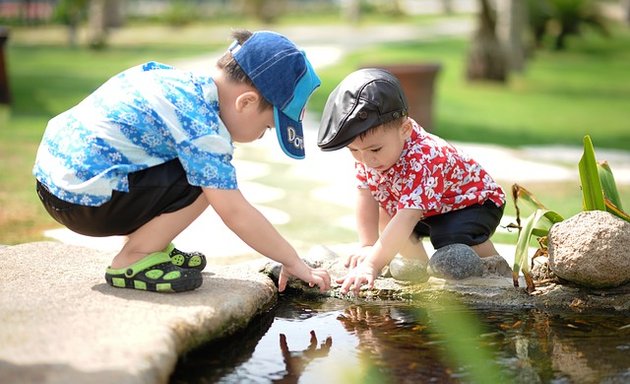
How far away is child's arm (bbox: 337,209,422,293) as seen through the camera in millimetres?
3230

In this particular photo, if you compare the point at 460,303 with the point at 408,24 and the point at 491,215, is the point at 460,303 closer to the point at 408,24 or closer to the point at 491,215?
the point at 491,215

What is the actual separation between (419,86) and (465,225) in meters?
5.37

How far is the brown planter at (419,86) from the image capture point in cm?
873

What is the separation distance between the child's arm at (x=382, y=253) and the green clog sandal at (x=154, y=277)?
0.56 meters

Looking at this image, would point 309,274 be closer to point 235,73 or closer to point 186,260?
point 186,260

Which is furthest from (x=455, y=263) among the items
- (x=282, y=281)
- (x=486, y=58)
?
(x=486, y=58)

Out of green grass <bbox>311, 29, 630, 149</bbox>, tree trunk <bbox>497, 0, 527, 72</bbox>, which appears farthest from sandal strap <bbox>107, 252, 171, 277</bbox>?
tree trunk <bbox>497, 0, 527, 72</bbox>

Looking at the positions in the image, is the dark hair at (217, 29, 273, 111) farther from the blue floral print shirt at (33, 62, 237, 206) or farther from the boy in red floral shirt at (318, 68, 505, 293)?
the boy in red floral shirt at (318, 68, 505, 293)

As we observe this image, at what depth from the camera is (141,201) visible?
298 cm

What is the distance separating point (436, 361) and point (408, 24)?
27.7 metres

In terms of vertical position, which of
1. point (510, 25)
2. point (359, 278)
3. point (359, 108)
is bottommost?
point (359, 278)

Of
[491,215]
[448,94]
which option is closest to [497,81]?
[448,94]

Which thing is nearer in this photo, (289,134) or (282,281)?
(289,134)

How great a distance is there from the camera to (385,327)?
3.01 m
